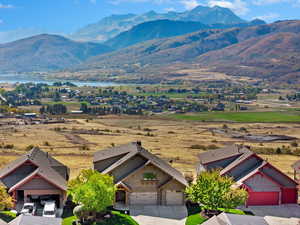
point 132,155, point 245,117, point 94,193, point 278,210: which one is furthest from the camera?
point 245,117

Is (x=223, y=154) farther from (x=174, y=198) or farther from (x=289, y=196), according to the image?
(x=174, y=198)

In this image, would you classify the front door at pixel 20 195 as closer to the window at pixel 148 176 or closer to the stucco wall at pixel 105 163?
the stucco wall at pixel 105 163

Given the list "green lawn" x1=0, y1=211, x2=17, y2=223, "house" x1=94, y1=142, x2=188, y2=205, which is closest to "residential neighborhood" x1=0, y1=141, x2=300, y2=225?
"house" x1=94, y1=142, x2=188, y2=205

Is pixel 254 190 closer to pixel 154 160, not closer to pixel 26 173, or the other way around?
pixel 154 160

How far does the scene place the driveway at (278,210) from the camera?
46.2 metres

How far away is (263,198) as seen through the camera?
4909 cm

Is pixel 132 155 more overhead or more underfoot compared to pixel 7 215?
more overhead

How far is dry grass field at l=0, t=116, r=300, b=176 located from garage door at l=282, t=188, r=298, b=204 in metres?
17.6

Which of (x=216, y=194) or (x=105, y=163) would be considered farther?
(x=105, y=163)

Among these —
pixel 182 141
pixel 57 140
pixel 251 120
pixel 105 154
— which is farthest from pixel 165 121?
pixel 105 154

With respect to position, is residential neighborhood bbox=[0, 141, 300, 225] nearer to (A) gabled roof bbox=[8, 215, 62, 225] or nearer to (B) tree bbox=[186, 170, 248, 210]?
(B) tree bbox=[186, 170, 248, 210]

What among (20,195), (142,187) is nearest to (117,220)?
(142,187)

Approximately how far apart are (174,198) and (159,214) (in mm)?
3736

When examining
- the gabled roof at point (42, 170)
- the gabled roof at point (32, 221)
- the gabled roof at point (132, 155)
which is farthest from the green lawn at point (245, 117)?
the gabled roof at point (32, 221)
